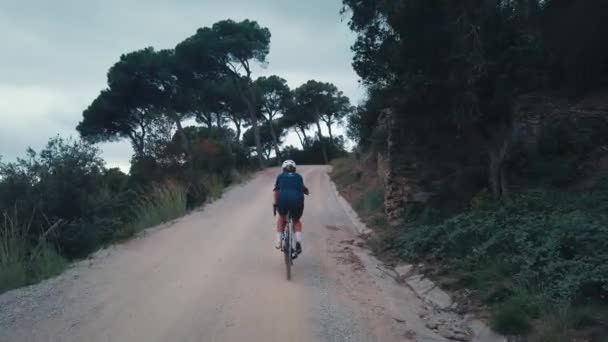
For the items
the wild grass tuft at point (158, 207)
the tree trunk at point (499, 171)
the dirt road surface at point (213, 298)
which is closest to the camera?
the dirt road surface at point (213, 298)

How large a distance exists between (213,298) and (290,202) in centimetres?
243

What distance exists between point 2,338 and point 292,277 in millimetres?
4281

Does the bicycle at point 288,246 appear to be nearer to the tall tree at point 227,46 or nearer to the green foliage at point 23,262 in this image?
the green foliage at point 23,262

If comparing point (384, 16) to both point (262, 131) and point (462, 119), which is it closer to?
point (462, 119)

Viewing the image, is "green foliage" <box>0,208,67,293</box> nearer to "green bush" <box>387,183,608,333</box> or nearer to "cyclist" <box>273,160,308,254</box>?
"cyclist" <box>273,160,308,254</box>

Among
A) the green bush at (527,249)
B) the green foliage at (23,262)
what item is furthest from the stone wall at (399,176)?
the green foliage at (23,262)

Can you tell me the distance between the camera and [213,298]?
7.44 meters

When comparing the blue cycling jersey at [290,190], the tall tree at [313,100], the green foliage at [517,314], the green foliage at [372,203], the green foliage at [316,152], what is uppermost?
the tall tree at [313,100]

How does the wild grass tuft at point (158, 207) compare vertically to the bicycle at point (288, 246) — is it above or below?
above

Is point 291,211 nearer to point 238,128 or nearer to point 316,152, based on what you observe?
point 238,128

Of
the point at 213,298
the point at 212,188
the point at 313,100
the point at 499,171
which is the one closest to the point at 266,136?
the point at 313,100

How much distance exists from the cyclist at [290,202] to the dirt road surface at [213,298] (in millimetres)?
678

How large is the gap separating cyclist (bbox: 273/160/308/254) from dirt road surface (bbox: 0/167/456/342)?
0.68m

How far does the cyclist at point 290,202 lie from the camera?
9.24 meters
